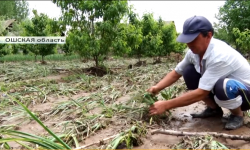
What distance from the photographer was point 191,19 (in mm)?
2168

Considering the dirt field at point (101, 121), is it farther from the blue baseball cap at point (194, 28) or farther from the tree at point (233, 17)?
the tree at point (233, 17)

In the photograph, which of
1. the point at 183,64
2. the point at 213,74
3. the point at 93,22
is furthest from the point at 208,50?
the point at 93,22

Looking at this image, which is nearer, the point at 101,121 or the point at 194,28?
the point at 194,28

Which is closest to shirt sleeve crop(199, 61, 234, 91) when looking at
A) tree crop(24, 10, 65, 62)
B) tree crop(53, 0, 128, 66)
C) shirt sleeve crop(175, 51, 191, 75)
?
shirt sleeve crop(175, 51, 191, 75)

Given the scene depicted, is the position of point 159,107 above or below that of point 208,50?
below

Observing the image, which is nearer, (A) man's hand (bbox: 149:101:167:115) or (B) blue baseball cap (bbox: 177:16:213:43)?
(B) blue baseball cap (bbox: 177:16:213:43)

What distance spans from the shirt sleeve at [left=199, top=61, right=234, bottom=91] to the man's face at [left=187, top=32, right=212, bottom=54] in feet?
0.58

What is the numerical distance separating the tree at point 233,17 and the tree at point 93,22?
56.2 feet

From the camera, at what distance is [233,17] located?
74.2 feet

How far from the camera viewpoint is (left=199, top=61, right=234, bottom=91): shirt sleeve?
2.10 m

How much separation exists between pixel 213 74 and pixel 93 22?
18.8ft

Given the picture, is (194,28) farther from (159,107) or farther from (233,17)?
(233,17)

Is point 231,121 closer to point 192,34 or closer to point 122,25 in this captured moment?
point 192,34

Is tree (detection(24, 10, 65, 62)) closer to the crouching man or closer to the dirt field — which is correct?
the dirt field
